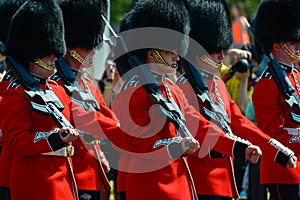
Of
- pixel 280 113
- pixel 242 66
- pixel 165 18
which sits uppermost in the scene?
pixel 165 18

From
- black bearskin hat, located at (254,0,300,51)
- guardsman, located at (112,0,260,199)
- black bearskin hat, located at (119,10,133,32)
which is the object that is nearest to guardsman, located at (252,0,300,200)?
black bearskin hat, located at (254,0,300,51)

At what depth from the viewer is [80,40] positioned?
566 centimetres

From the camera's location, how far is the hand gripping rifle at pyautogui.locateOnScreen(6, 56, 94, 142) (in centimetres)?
449

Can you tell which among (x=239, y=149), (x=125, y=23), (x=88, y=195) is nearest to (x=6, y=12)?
(x=125, y=23)

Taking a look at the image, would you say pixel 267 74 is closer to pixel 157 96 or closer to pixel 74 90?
pixel 157 96

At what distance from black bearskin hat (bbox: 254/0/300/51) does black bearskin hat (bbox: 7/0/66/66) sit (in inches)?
61.3

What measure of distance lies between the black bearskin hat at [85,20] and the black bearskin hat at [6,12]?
1.40 feet

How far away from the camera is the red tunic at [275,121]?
5.42 meters

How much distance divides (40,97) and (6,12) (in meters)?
1.83

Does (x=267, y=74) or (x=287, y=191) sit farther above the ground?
(x=267, y=74)

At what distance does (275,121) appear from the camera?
541 cm

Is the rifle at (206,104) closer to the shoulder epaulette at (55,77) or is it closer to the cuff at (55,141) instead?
the shoulder epaulette at (55,77)

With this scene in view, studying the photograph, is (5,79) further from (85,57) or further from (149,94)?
(149,94)

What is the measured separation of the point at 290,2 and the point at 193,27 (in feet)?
2.71
